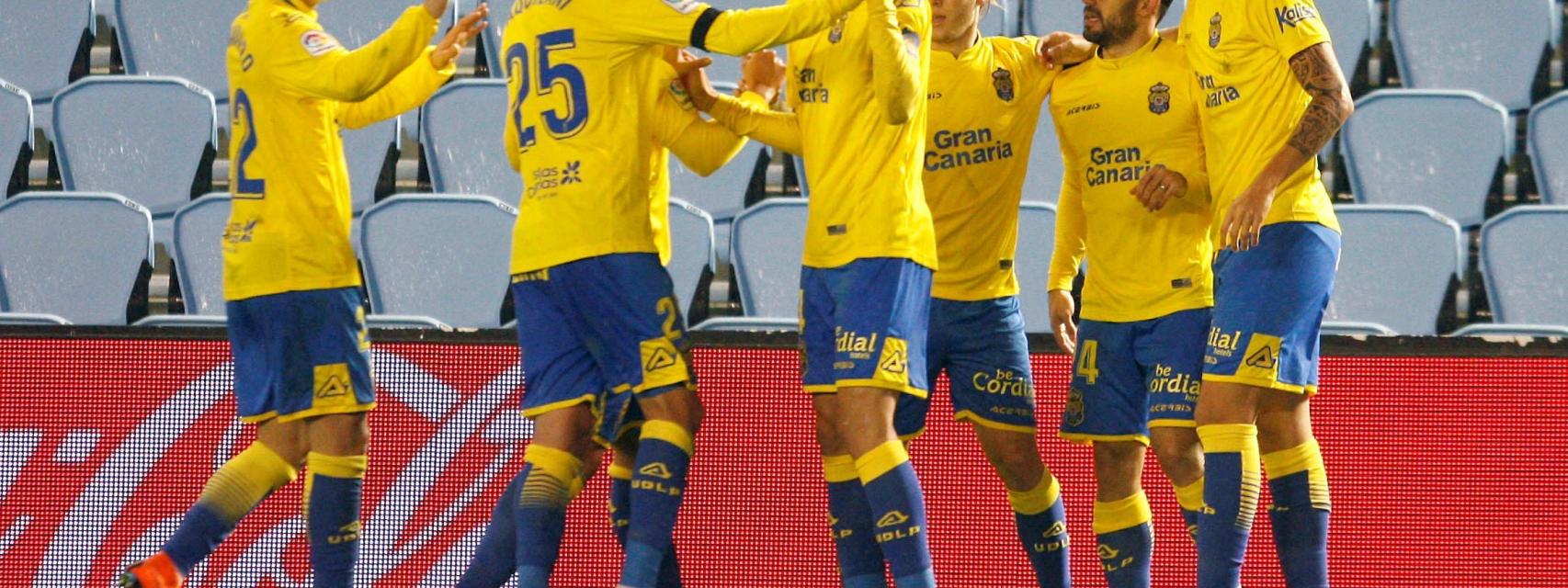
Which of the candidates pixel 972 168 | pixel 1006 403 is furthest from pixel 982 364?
pixel 972 168

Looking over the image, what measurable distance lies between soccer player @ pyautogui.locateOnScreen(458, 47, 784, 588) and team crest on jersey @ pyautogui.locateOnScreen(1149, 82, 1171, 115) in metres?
1.17

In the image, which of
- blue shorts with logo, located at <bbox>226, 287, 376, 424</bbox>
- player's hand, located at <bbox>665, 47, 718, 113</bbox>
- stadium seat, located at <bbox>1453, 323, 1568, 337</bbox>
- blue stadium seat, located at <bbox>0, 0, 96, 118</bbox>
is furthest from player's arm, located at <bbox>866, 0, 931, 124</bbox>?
blue stadium seat, located at <bbox>0, 0, 96, 118</bbox>

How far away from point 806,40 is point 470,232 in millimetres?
2712

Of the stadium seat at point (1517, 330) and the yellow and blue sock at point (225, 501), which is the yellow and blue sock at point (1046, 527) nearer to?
the stadium seat at point (1517, 330)

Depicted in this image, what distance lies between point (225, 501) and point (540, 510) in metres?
1.31

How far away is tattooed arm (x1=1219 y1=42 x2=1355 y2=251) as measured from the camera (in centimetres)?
442

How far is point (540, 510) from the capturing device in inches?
185

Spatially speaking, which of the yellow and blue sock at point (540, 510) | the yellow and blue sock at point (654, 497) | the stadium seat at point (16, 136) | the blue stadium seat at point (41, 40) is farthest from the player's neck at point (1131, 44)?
the blue stadium seat at point (41, 40)

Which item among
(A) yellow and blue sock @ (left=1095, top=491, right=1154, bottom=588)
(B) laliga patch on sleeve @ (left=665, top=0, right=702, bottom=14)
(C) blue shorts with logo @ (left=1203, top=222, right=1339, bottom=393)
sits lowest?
(A) yellow and blue sock @ (left=1095, top=491, right=1154, bottom=588)

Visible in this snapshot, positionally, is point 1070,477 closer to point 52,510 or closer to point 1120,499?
point 1120,499

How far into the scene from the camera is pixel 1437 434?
19.0 feet

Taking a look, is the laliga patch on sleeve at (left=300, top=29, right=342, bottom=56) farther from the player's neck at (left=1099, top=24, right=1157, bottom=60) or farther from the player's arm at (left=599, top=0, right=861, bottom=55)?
the player's neck at (left=1099, top=24, right=1157, bottom=60)

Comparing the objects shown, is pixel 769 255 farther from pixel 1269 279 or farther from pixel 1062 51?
pixel 1269 279

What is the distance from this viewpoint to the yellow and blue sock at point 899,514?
4508mm
